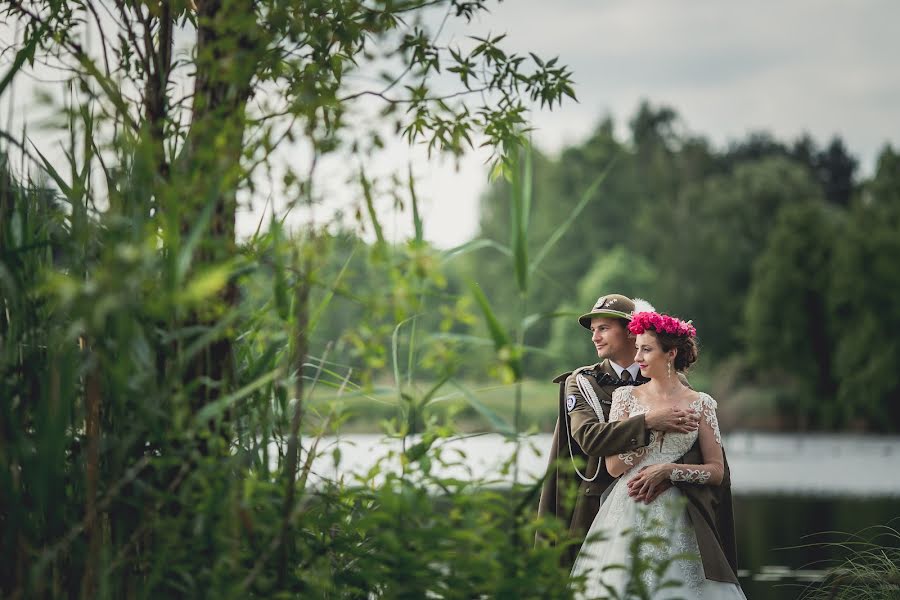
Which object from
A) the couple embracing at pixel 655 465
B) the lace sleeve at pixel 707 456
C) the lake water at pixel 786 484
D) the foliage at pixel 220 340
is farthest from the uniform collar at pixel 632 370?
the foliage at pixel 220 340

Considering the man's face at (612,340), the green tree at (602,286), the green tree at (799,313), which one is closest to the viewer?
the man's face at (612,340)

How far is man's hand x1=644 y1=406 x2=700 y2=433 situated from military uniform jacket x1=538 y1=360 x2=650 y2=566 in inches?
1.8

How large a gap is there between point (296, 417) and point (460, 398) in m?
0.54

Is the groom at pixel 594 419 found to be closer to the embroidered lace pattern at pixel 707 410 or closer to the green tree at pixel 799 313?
the embroidered lace pattern at pixel 707 410

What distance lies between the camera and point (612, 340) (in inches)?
198

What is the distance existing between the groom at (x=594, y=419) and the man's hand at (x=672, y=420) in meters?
0.03

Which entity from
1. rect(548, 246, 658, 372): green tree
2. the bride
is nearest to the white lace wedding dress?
the bride

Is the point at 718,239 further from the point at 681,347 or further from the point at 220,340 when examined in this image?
the point at 220,340

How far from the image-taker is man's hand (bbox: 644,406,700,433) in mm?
4609

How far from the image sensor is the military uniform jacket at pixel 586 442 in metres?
4.68

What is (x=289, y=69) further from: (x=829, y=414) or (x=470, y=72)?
(x=829, y=414)

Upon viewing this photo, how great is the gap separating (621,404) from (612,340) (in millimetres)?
332

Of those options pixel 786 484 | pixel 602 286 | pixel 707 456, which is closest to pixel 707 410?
pixel 707 456

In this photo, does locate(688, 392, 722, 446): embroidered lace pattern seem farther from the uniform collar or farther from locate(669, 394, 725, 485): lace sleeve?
the uniform collar
